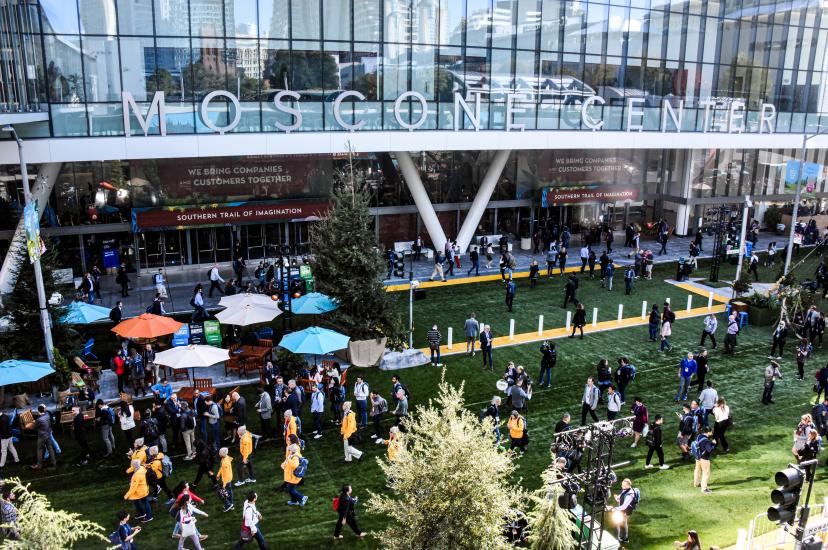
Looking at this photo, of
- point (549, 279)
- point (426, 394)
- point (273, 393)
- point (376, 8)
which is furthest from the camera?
point (549, 279)

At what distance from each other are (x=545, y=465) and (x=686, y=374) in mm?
5210

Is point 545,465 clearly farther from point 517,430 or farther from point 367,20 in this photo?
point 367,20

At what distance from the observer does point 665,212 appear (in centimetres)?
4119

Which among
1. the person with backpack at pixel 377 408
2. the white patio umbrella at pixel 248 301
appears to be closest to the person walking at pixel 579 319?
the person with backpack at pixel 377 408

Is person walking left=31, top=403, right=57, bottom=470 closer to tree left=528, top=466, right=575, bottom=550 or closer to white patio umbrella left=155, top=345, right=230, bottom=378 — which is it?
white patio umbrella left=155, top=345, right=230, bottom=378

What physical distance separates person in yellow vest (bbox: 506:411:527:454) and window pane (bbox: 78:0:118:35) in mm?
19288

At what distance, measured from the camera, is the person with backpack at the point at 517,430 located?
15.2m

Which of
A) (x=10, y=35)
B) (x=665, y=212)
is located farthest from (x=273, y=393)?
(x=665, y=212)

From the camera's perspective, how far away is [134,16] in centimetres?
2505

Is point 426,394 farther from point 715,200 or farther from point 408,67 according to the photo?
point 715,200

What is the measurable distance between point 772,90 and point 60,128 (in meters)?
34.0

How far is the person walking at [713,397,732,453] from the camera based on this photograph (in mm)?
15695

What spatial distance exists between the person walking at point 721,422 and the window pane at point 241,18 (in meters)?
20.4

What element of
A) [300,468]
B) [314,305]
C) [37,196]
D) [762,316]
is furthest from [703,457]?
[37,196]
